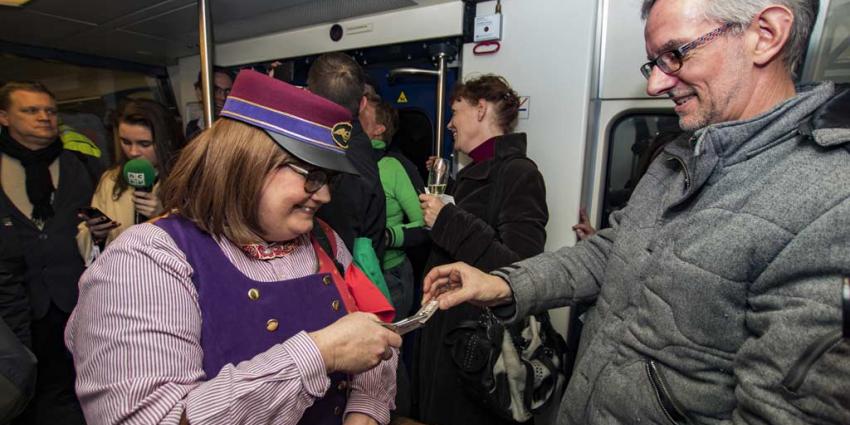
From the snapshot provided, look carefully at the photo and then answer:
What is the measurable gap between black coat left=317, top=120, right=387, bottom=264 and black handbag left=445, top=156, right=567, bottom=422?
24.3 inches

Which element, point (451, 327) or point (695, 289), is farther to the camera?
point (451, 327)

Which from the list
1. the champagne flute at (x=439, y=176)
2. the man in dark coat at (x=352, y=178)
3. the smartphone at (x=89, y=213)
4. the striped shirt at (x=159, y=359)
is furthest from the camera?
the champagne flute at (x=439, y=176)

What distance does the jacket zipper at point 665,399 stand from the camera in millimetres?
899

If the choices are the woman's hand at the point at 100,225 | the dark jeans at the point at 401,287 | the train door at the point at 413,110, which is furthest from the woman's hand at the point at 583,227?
the woman's hand at the point at 100,225

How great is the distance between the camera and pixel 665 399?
3.01 ft

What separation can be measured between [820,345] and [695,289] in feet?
0.80

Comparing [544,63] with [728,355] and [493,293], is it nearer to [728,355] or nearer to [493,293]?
[493,293]

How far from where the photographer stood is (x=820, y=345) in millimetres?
640

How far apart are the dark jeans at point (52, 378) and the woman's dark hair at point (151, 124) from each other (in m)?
1.03

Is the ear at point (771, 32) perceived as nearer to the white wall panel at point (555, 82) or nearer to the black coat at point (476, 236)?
the black coat at point (476, 236)

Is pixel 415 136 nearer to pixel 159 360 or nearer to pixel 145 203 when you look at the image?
pixel 145 203

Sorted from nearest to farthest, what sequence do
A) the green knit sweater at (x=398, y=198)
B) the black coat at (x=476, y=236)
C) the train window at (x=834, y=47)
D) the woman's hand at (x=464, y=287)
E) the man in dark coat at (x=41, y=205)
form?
the woman's hand at (x=464, y=287) < the train window at (x=834, y=47) < the black coat at (x=476, y=236) < the man in dark coat at (x=41, y=205) < the green knit sweater at (x=398, y=198)

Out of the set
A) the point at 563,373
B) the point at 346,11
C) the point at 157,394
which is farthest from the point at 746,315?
the point at 346,11

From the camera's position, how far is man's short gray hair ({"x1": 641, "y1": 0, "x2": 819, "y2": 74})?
0.91 meters
